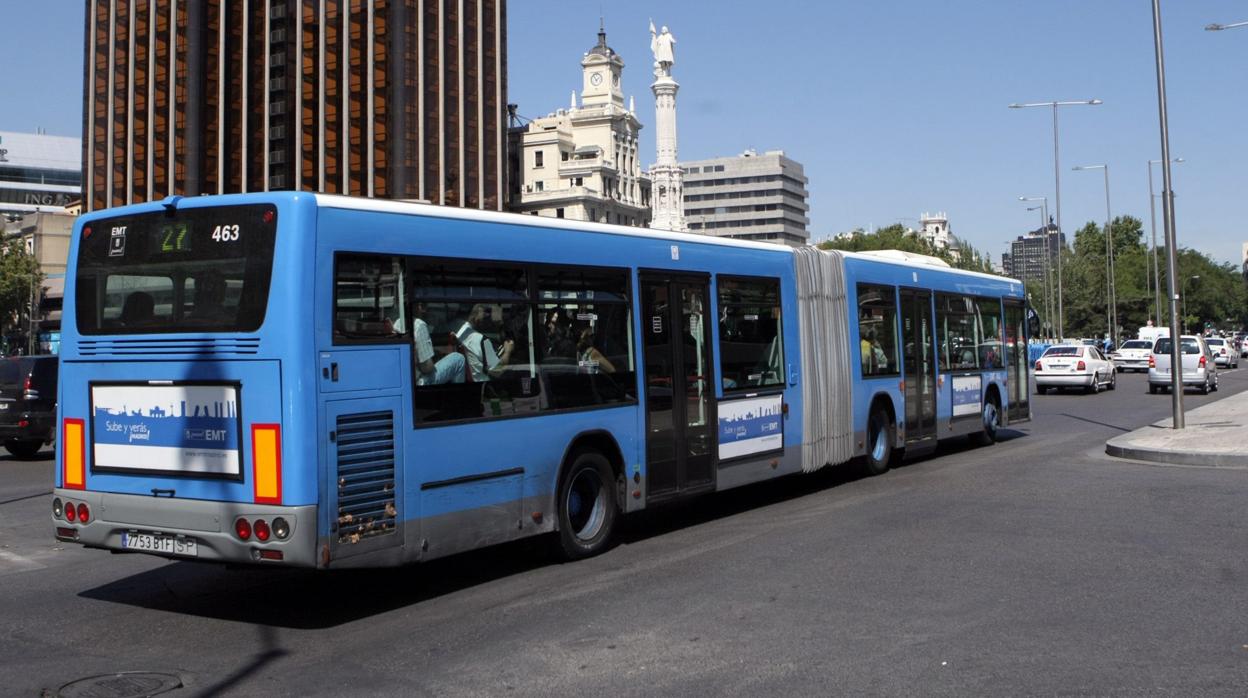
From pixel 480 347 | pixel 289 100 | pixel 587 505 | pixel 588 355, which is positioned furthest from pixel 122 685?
pixel 289 100

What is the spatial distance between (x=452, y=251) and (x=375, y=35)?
3053 inches

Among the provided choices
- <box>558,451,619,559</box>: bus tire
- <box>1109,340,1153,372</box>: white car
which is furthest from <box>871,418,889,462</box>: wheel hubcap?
<box>1109,340,1153,372</box>: white car

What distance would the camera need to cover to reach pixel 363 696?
20.2 feet

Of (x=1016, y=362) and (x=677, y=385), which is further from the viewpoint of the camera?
(x=1016, y=362)

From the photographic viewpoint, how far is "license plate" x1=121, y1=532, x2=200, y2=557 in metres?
7.91

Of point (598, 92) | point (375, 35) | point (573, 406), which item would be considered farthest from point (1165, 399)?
point (598, 92)

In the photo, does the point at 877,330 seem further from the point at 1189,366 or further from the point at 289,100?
the point at 289,100

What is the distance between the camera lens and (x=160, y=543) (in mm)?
8062

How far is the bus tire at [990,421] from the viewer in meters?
20.3

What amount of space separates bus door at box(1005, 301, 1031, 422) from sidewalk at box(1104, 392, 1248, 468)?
1902 millimetres

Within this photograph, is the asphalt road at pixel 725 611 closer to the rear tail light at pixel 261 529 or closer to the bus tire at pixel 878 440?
the rear tail light at pixel 261 529

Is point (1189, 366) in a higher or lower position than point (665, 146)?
lower

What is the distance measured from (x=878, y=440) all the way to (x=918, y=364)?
1.57m

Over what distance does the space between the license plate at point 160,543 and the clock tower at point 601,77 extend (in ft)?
444
